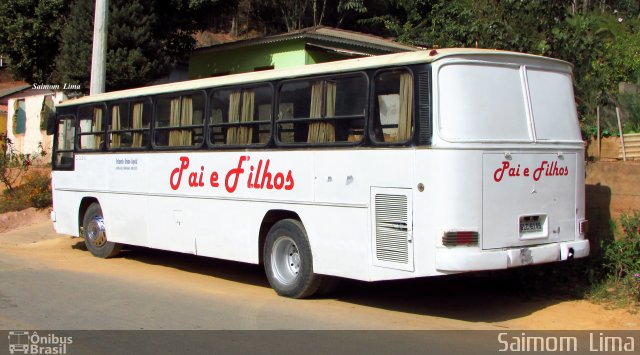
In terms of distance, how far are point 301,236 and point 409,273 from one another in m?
1.87

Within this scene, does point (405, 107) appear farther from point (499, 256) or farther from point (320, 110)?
point (499, 256)

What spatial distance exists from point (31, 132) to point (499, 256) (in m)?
22.7

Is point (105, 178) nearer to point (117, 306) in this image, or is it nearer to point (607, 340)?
point (117, 306)

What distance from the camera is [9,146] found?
26.6 m

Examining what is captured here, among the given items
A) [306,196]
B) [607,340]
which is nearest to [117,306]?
[306,196]

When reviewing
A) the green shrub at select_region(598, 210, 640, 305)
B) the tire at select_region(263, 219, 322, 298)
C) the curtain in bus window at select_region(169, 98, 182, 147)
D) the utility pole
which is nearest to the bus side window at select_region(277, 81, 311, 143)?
the tire at select_region(263, 219, 322, 298)

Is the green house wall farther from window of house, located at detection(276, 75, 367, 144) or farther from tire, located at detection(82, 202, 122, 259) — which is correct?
window of house, located at detection(276, 75, 367, 144)

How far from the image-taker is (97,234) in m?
13.1

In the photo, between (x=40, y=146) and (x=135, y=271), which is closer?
(x=135, y=271)

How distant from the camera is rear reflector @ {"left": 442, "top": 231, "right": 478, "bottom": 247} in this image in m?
7.26

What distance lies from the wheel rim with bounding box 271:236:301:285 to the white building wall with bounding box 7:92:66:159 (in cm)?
1807

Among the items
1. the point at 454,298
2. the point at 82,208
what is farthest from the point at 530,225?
the point at 82,208

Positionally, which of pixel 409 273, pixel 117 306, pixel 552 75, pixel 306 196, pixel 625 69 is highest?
pixel 625 69

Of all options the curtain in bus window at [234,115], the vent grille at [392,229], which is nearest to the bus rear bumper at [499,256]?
the vent grille at [392,229]
